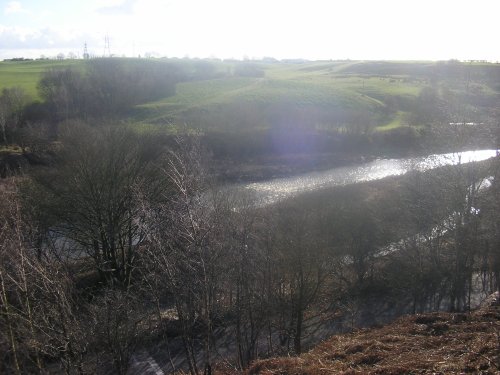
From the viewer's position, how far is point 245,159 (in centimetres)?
4688

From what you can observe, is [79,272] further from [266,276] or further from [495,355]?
[495,355]

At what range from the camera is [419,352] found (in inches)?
352

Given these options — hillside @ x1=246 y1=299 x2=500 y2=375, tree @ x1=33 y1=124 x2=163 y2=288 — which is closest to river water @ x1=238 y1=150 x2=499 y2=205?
tree @ x1=33 y1=124 x2=163 y2=288

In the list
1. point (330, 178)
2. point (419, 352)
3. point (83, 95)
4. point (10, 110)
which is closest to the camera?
point (419, 352)

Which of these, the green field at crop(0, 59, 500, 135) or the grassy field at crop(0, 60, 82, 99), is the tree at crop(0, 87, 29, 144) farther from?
the green field at crop(0, 59, 500, 135)

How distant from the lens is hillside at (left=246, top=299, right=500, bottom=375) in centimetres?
767

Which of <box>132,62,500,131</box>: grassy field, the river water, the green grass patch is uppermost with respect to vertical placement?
<box>132,62,500,131</box>: grassy field

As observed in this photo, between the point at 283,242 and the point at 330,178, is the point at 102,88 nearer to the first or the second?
the point at 330,178

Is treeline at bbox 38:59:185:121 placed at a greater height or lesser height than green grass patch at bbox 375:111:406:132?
greater

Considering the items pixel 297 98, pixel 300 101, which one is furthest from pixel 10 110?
pixel 297 98

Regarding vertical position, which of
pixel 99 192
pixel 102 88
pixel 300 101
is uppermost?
pixel 102 88

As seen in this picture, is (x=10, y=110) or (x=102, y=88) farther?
(x=102, y=88)

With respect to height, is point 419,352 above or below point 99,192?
below

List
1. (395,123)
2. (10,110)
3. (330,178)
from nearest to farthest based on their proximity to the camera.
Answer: (330,178), (10,110), (395,123)
